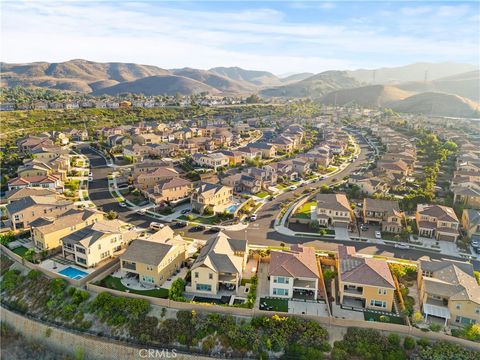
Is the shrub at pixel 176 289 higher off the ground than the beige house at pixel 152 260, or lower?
lower

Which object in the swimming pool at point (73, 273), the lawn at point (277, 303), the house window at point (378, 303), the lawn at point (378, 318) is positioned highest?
the swimming pool at point (73, 273)

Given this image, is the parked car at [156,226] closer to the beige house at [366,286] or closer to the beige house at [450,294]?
the beige house at [366,286]

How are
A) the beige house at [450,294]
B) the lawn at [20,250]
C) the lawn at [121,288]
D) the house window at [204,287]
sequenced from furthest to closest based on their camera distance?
1. the lawn at [20,250]
2. the house window at [204,287]
3. the lawn at [121,288]
4. the beige house at [450,294]

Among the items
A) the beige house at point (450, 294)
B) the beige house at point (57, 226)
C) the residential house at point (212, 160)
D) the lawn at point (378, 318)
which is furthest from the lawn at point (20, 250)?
the beige house at point (450, 294)

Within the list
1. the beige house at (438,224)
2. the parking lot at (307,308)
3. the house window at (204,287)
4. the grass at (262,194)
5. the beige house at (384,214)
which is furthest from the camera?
the grass at (262,194)

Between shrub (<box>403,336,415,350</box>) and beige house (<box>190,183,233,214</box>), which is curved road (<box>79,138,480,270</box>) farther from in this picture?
shrub (<box>403,336,415,350</box>)

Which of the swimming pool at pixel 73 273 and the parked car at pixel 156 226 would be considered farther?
the parked car at pixel 156 226

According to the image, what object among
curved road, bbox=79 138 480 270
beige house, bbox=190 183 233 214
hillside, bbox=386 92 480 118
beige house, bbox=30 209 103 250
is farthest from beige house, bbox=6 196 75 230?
hillside, bbox=386 92 480 118

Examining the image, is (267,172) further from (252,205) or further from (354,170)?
(354,170)
